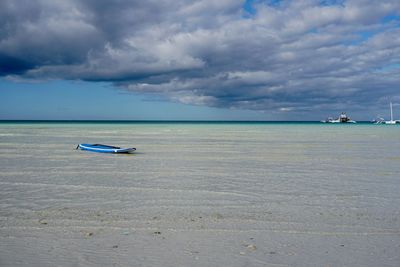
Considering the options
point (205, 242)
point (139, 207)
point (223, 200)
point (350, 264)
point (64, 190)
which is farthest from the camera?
point (64, 190)

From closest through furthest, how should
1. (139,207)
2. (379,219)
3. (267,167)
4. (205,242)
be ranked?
(205,242) < (379,219) < (139,207) < (267,167)

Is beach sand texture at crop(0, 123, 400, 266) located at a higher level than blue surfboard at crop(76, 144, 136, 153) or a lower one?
lower

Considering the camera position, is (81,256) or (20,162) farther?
(20,162)

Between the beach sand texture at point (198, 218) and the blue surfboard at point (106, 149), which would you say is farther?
the blue surfboard at point (106, 149)

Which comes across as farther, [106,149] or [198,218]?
[106,149]

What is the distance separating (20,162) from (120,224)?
13253 millimetres

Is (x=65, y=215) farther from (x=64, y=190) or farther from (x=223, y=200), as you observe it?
(x=223, y=200)

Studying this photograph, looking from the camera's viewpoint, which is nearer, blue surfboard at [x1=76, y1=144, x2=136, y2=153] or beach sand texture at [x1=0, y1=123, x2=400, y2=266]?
beach sand texture at [x1=0, y1=123, x2=400, y2=266]

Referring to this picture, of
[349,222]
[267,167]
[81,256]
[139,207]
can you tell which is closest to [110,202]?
[139,207]

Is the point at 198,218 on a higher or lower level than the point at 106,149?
lower

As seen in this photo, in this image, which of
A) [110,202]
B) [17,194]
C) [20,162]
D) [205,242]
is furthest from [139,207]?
[20,162]

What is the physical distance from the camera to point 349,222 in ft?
26.3

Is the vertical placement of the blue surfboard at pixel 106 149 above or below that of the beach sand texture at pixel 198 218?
above

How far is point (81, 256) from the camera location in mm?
5941
